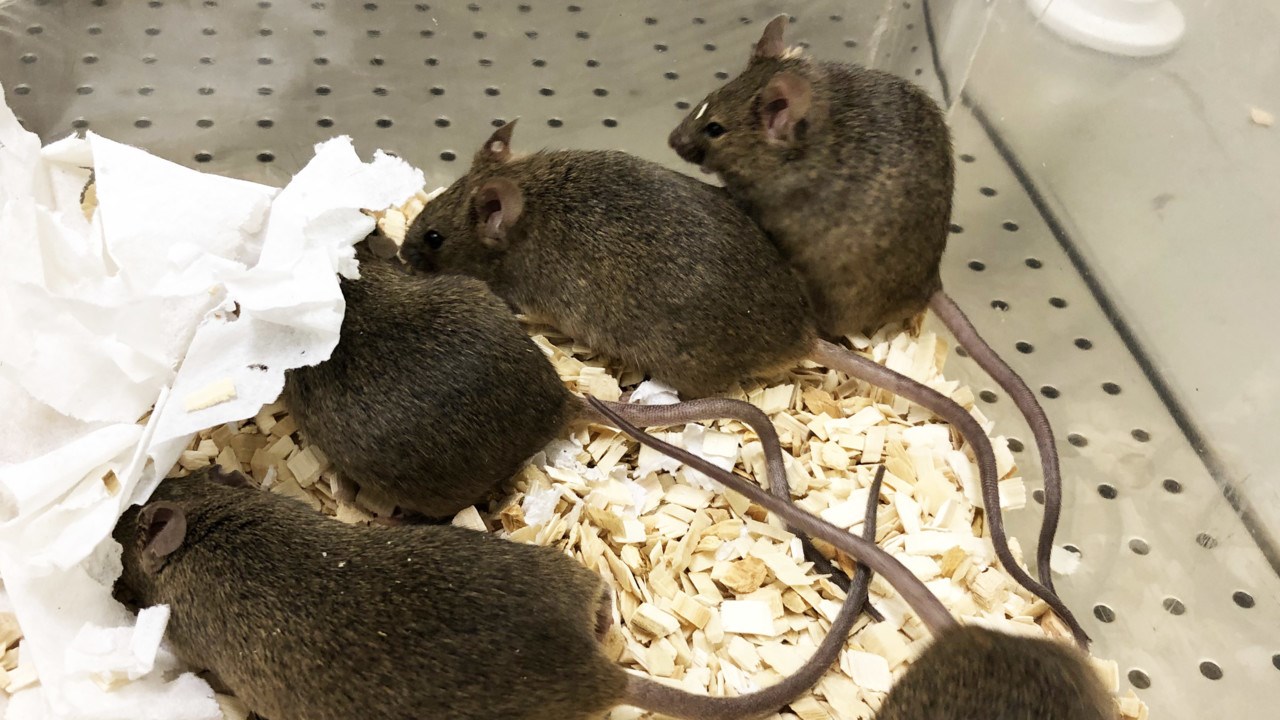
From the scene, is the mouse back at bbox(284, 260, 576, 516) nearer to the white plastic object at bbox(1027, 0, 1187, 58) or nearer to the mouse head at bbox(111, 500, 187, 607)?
the mouse head at bbox(111, 500, 187, 607)

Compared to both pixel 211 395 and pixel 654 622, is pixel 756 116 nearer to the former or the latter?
pixel 654 622

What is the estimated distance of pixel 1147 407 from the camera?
6.03ft

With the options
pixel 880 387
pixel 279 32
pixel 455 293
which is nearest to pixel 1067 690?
pixel 880 387

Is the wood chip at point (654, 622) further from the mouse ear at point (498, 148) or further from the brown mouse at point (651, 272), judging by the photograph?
the mouse ear at point (498, 148)

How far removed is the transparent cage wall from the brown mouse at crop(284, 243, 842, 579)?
66cm

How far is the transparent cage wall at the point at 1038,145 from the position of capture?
1.69m

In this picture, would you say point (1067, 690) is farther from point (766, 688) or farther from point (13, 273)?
point (13, 273)

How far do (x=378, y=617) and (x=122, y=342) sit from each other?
71cm

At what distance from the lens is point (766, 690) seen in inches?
54.7

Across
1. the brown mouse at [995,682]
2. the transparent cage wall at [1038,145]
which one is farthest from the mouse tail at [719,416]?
the transparent cage wall at [1038,145]

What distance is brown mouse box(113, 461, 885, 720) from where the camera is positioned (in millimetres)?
1171

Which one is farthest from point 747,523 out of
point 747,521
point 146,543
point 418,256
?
point 146,543

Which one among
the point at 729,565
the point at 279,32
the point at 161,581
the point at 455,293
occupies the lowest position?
the point at 729,565

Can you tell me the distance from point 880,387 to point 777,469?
323 mm
